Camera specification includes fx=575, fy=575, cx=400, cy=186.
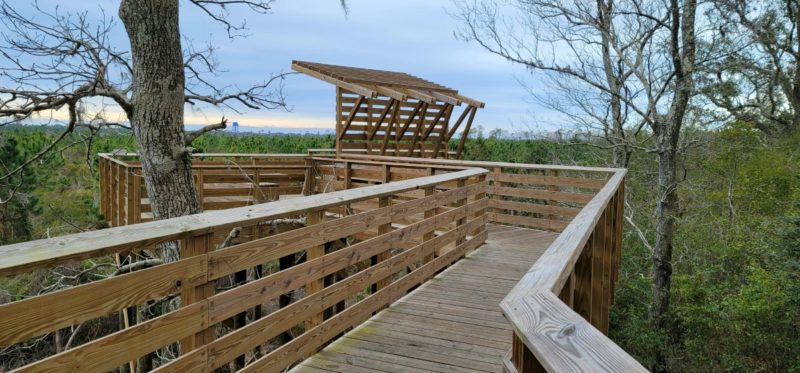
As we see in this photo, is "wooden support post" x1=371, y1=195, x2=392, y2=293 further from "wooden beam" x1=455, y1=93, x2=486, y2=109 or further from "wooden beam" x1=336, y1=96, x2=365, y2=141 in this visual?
"wooden beam" x1=455, y1=93, x2=486, y2=109

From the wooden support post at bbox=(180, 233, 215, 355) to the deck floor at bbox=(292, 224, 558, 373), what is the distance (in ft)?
2.93

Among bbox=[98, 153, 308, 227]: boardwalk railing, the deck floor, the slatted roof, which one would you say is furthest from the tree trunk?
bbox=[98, 153, 308, 227]: boardwalk railing

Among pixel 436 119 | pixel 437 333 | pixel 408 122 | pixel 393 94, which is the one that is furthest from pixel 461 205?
pixel 436 119

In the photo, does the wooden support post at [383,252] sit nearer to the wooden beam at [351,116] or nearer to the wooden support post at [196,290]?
the wooden support post at [196,290]

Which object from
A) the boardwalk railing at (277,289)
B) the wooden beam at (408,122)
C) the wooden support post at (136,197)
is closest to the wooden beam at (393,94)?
the wooden beam at (408,122)

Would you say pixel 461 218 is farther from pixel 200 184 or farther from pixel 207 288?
pixel 200 184

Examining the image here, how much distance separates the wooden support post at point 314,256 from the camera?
3.65 meters

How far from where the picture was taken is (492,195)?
10.2 meters

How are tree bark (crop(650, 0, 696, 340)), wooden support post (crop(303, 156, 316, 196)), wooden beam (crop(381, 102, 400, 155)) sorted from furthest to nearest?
wooden beam (crop(381, 102, 400, 155)) < wooden support post (crop(303, 156, 316, 196)) < tree bark (crop(650, 0, 696, 340))

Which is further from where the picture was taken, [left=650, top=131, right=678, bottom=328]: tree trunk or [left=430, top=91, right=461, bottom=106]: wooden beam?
[left=430, top=91, right=461, bottom=106]: wooden beam

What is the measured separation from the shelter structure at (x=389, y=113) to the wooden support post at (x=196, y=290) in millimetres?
9649

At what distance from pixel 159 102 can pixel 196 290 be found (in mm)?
4184

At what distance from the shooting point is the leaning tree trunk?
6195 millimetres

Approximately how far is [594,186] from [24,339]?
27.2 ft
